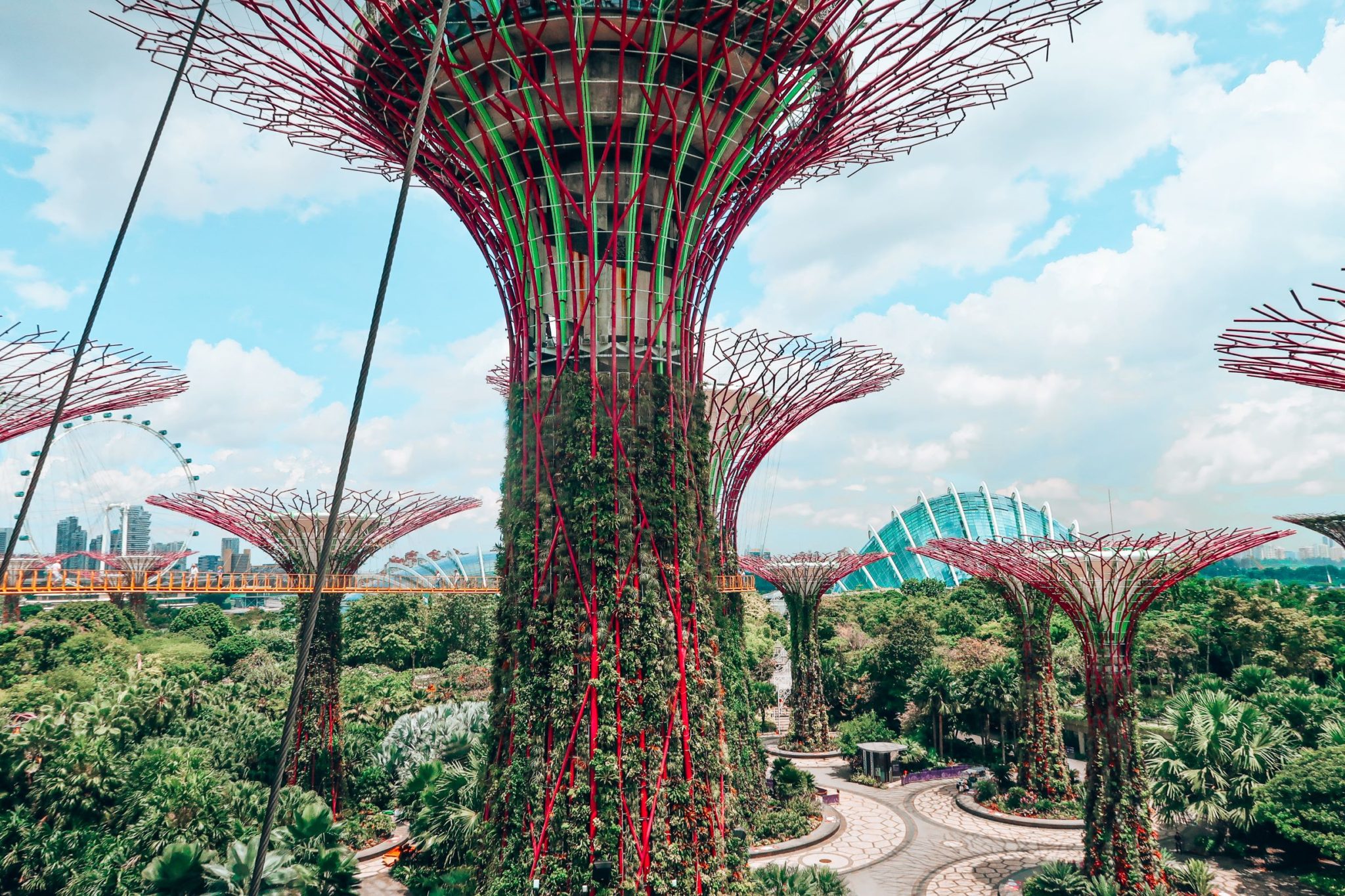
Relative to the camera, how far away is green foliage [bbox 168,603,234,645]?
54812mm

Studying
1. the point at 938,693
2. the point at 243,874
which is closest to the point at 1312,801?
the point at 938,693

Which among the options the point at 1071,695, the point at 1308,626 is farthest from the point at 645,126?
the point at 1308,626

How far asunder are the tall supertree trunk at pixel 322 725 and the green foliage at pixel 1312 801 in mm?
24981

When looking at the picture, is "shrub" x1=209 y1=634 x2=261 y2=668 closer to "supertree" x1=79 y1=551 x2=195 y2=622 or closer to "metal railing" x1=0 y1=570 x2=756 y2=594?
"supertree" x1=79 y1=551 x2=195 y2=622

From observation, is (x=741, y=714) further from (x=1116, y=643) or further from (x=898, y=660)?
(x=898, y=660)

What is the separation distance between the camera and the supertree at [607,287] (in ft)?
44.5

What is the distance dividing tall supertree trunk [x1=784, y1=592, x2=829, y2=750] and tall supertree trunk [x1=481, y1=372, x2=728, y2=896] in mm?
19834

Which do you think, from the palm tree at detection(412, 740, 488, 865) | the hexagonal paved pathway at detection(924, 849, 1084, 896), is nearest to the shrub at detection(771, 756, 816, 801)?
the hexagonal paved pathway at detection(924, 849, 1084, 896)

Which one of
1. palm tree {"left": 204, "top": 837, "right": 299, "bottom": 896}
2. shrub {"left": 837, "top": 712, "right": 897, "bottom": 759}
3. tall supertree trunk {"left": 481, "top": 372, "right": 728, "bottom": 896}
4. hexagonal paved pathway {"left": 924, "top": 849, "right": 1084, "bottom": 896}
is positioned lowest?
hexagonal paved pathway {"left": 924, "top": 849, "right": 1084, "bottom": 896}

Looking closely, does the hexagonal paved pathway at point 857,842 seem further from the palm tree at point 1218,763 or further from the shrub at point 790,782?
the palm tree at point 1218,763

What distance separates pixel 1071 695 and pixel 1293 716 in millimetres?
12497

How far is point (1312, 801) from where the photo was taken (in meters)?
19.5

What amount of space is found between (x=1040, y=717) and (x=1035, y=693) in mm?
733

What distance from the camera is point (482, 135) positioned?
1519cm
